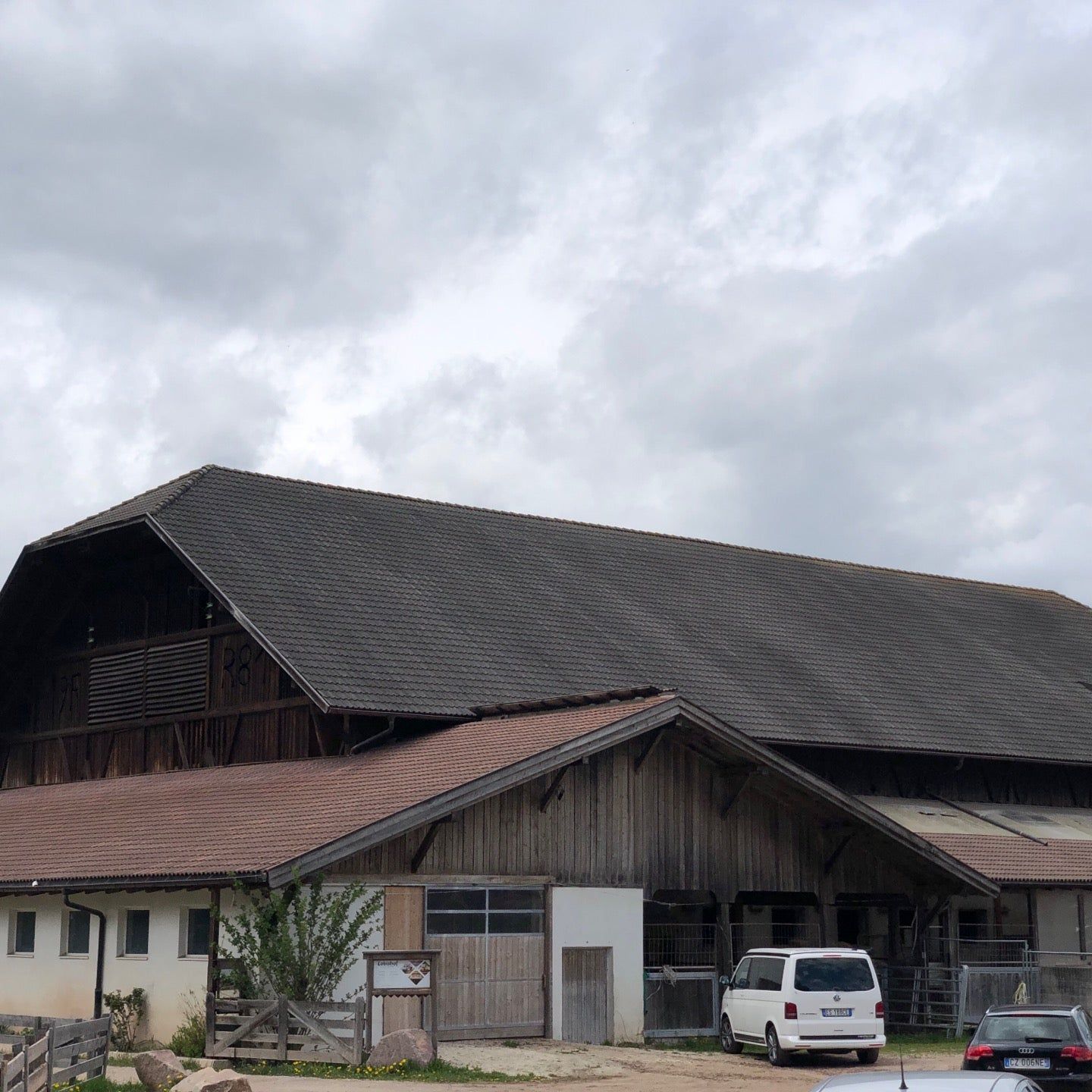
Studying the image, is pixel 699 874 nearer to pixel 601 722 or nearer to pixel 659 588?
pixel 601 722

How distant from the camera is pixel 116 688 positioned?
111 ft

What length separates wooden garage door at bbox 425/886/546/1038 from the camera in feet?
79.6

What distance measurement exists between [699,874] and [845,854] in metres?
3.31

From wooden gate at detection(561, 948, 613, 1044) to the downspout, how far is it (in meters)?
7.05

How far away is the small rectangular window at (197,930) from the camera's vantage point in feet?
81.0

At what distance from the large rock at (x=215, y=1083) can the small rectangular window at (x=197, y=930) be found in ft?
22.4

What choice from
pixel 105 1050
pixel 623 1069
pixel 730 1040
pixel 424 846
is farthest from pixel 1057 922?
pixel 105 1050

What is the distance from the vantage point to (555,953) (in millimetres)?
25516

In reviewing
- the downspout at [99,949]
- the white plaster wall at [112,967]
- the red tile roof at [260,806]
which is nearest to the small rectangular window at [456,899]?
the white plaster wall at [112,967]

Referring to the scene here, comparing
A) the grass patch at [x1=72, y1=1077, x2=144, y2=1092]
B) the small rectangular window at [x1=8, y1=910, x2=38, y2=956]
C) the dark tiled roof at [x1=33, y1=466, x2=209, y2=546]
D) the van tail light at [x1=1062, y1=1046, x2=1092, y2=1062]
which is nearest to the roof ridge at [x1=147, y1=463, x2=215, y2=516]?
the dark tiled roof at [x1=33, y1=466, x2=209, y2=546]

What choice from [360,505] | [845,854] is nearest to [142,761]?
[360,505]

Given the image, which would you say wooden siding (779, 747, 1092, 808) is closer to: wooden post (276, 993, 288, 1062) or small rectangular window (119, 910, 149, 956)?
small rectangular window (119, 910, 149, 956)

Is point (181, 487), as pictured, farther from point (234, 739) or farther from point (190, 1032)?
point (190, 1032)

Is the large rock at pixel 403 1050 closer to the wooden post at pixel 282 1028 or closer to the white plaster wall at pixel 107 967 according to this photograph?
the wooden post at pixel 282 1028
